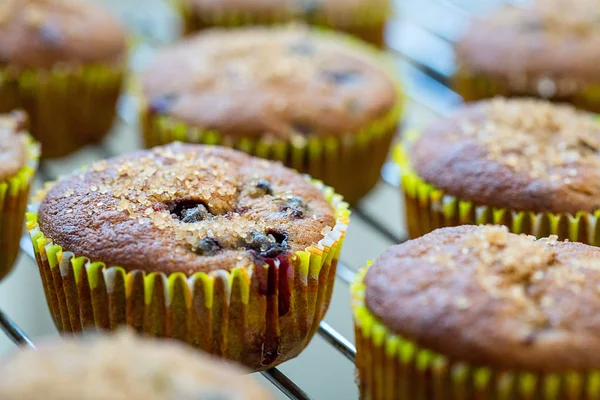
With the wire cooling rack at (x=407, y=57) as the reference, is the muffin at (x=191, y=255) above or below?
above

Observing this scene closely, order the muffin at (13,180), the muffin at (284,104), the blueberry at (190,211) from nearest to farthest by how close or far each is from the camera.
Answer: the blueberry at (190,211)
the muffin at (13,180)
the muffin at (284,104)

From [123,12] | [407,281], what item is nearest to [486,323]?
[407,281]

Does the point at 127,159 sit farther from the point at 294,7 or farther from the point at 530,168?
the point at 294,7

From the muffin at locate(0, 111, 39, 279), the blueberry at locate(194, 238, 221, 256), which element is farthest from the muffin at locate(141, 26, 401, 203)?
the blueberry at locate(194, 238, 221, 256)

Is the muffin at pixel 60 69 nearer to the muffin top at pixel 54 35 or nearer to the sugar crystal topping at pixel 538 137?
the muffin top at pixel 54 35

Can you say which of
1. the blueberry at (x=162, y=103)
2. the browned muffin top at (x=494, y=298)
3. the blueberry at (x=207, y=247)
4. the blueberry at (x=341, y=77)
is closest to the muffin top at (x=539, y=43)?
the blueberry at (x=341, y=77)
